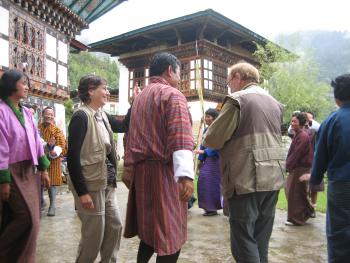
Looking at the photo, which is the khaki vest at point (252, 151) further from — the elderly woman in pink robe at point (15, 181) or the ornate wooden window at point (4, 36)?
the ornate wooden window at point (4, 36)

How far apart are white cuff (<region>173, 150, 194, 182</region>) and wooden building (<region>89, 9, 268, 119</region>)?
16995 mm

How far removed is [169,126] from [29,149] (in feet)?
4.36

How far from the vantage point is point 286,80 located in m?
24.5

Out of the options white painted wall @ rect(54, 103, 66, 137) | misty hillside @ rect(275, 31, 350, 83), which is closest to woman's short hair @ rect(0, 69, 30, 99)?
white painted wall @ rect(54, 103, 66, 137)

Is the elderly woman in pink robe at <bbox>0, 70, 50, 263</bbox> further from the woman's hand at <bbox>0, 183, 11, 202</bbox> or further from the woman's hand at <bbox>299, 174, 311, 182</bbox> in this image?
the woman's hand at <bbox>299, 174, 311, 182</bbox>

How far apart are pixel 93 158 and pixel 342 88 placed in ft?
7.27

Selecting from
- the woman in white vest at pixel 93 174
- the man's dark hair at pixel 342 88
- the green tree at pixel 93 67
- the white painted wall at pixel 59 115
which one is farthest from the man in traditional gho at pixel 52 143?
the green tree at pixel 93 67

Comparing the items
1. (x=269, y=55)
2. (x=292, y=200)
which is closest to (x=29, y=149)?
(x=292, y=200)

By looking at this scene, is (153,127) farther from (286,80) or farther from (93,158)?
(286,80)

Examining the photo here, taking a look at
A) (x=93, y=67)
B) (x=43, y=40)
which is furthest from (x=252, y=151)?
(x=93, y=67)

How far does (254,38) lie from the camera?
74.5ft

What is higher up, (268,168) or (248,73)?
(248,73)

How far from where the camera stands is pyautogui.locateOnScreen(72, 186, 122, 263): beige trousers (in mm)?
3109

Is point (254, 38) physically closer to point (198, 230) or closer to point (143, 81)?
point (143, 81)
